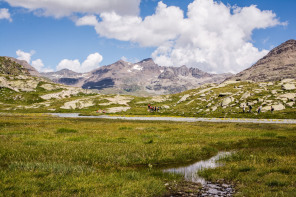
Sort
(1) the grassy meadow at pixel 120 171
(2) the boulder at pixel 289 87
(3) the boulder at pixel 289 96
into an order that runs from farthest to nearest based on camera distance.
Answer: (2) the boulder at pixel 289 87 < (3) the boulder at pixel 289 96 < (1) the grassy meadow at pixel 120 171

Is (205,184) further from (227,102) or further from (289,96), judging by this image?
(289,96)

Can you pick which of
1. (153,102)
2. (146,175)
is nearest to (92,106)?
(153,102)

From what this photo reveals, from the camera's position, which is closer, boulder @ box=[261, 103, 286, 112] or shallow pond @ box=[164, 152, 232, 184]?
shallow pond @ box=[164, 152, 232, 184]

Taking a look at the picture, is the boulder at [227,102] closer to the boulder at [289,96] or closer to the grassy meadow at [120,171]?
the boulder at [289,96]

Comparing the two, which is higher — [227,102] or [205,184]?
[227,102]

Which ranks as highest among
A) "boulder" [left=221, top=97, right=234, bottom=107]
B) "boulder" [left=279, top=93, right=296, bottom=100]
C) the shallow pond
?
"boulder" [left=279, top=93, right=296, bottom=100]

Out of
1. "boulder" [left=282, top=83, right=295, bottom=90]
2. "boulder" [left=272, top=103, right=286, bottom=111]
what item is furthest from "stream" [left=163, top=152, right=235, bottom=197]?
"boulder" [left=282, top=83, right=295, bottom=90]

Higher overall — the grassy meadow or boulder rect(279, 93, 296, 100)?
boulder rect(279, 93, 296, 100)

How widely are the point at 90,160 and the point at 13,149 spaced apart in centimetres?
638

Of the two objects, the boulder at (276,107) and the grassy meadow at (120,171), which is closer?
the grassy meadow at (120,171)

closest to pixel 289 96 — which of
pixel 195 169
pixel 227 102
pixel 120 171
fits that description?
pixel 227 102

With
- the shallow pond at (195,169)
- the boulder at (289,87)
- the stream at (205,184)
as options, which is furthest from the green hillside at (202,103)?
the stream at (205,184)

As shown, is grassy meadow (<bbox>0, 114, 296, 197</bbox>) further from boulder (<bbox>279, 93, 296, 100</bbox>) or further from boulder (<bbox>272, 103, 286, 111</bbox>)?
boulder (<bbox>279, 93, 296, 100</bbox>)

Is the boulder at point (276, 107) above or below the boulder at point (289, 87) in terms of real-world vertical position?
below
